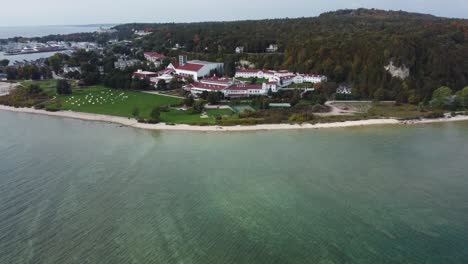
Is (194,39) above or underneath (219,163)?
above

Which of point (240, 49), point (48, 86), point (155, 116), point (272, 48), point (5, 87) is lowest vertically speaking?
point (5, 87)

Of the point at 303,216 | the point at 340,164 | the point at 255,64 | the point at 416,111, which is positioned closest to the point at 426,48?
the point at 416,111

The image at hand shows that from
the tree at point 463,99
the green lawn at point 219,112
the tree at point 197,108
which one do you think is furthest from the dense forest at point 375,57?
the tree at point 197,108

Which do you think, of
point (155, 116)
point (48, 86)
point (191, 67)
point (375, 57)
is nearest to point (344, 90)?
point (375, 57)

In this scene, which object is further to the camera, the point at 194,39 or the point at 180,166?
the point at 194,39

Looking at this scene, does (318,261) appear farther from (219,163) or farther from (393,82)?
(393,82)

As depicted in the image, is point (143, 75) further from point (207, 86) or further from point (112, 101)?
point (207, 86)

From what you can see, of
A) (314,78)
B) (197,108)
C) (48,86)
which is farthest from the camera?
(48,86)
